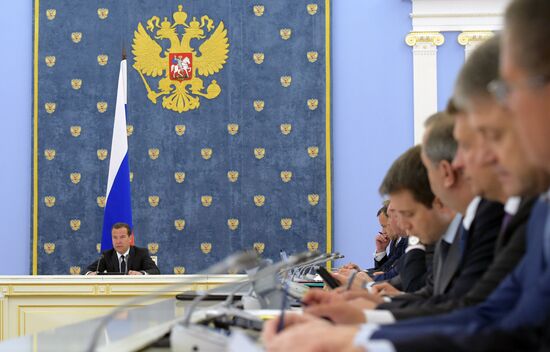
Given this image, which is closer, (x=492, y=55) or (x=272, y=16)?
(x=492, y=55)

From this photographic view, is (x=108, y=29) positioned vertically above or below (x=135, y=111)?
above

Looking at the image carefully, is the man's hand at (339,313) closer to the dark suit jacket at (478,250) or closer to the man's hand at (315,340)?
the dark suit jacket at (478,250)

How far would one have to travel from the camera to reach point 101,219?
1112 cm

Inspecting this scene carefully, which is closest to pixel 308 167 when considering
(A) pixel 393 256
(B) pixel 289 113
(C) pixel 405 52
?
(B) pixel 289 113

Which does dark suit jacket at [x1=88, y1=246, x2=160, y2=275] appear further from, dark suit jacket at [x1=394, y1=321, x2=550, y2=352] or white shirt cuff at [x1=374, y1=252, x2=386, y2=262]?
dark suit jacket at [x1=394, y1=321, x2=550, y2=352]

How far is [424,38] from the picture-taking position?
11.0 m

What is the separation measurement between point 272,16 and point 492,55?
933 cm

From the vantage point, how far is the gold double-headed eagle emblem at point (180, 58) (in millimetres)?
11219

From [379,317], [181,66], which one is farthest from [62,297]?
[379,317]

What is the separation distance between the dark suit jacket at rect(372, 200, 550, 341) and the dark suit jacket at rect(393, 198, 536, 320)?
0.92 ft

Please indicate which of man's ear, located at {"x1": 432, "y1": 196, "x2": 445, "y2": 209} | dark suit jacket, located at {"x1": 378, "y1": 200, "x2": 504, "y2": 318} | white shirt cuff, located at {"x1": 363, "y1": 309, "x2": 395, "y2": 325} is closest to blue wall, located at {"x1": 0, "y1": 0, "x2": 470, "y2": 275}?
man's ear, located at {"x1": 432, "y1": 196, "x2": 445, "y2": 209}

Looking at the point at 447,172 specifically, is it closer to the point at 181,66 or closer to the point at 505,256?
the point at 505,256

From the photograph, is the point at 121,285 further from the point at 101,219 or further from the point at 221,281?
the point at 101,219

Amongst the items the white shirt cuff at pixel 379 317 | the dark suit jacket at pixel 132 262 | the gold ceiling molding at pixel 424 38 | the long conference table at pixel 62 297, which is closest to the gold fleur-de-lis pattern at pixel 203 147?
the gold ceiling molding at pixel 424 38
